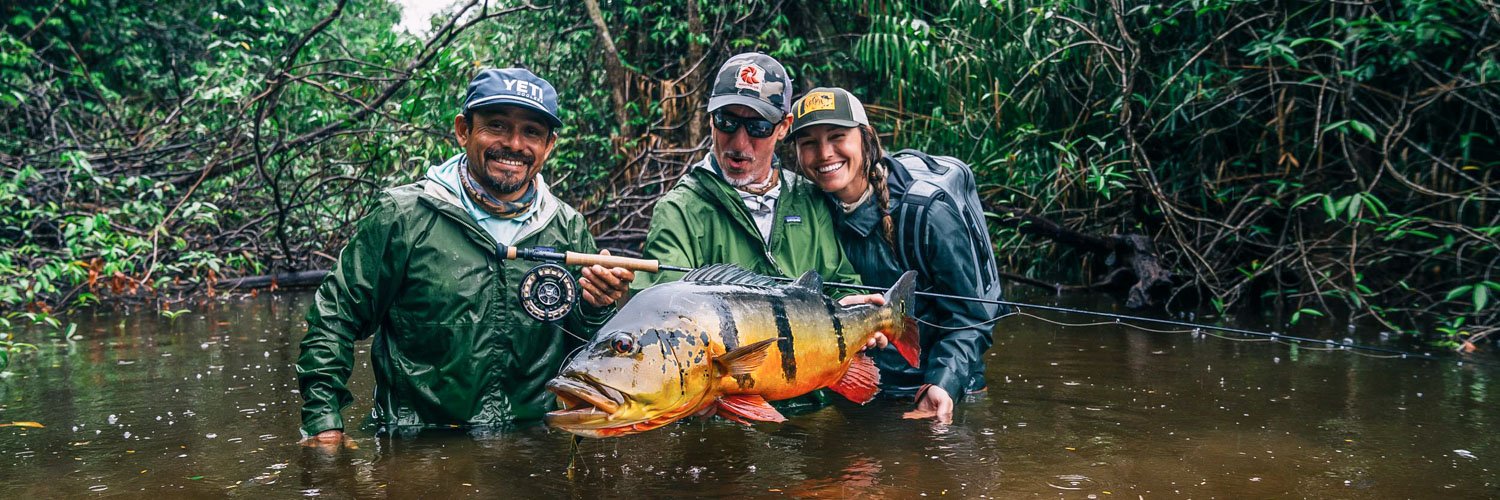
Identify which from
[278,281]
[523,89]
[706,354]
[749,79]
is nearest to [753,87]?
[749,79]

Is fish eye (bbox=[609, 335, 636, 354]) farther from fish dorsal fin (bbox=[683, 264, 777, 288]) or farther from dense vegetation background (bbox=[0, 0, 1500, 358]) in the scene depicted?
dense vegetation background (bbox=[0, 0, 1500, 358])

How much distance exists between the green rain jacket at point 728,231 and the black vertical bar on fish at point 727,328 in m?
1.16

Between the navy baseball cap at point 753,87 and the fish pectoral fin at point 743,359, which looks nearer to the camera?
the fish pectoral fin at point 743,359

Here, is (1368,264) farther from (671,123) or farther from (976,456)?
(671,123)

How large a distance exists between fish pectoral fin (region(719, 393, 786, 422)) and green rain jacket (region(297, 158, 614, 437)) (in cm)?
129

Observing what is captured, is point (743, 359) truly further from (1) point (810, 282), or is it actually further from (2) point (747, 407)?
(1) point (810, 282)

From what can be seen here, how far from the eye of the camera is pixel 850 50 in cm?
1362

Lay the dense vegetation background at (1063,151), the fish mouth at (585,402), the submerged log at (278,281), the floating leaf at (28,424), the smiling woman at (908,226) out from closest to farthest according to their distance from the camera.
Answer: the fish mouth at (585,402), the smiling woman at (908,226), the floating leaf at (28,424), the dense vegetation background at (1063,151), the submerged log at (278,281)

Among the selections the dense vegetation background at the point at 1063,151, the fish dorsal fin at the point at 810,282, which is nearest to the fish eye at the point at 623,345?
the fish dorsal fin at the point at 810,282

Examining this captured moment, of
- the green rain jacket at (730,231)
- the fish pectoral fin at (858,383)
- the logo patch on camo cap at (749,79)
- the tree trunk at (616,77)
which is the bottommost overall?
the fish pectoral fin at (858,383)

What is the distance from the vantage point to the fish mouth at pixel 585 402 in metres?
2.74

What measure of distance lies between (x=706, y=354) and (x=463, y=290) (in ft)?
4.96

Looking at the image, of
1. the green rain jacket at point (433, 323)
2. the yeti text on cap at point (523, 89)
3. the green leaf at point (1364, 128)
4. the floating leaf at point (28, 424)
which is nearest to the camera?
the green rain jacket at point (433, 323)

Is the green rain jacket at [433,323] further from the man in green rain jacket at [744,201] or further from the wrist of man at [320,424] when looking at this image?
the man in green rain jacket at [744,201]
